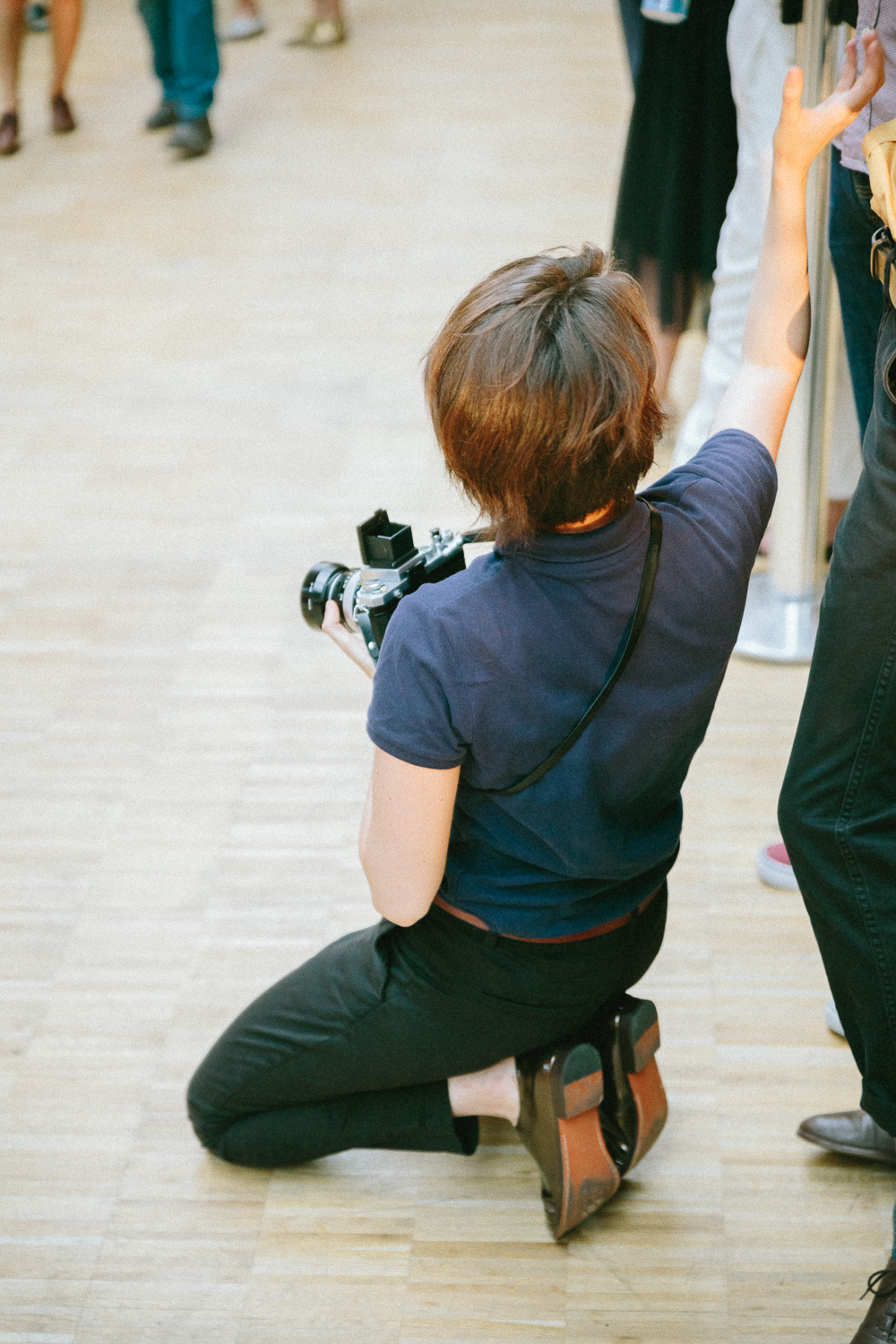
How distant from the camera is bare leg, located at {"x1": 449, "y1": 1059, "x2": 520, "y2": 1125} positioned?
158 cm

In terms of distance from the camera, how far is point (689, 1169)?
5.54ft

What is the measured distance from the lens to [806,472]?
7.90 ft

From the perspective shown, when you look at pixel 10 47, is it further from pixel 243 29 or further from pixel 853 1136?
pixel 853 1136

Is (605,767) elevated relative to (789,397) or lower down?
lower down

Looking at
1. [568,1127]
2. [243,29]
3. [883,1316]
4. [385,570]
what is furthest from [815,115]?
[243,29]

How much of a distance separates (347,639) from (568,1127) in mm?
562

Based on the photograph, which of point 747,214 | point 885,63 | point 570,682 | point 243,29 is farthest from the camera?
point 243,29

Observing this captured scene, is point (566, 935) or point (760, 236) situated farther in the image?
point (760, 236)

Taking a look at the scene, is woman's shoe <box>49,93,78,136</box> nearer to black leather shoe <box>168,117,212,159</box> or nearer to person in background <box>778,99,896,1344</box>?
black leather shoe <box>168,117,212,159</box>

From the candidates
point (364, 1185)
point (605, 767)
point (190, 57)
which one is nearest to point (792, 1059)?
point (364, 1185)

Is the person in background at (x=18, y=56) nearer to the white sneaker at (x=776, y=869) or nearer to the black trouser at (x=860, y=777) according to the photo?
the white sneaker at (x=776, y=869)

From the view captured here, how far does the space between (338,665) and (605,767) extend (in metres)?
1.33

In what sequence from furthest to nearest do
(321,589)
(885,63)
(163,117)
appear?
(163,117) → (885,63) → (321,589)

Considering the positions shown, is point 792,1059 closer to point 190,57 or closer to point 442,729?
point 442,729
